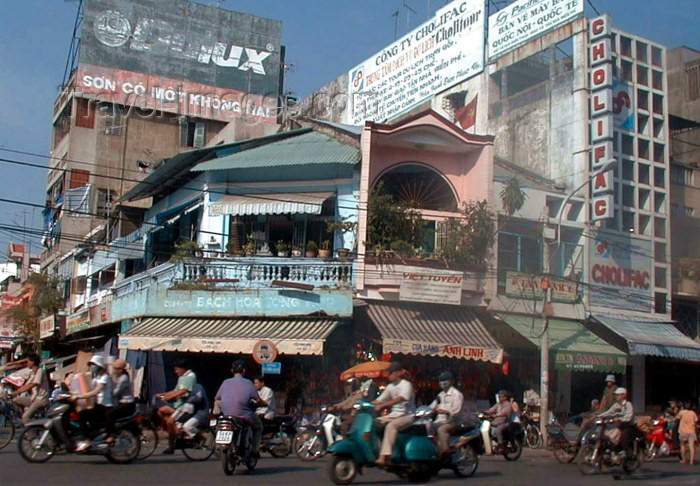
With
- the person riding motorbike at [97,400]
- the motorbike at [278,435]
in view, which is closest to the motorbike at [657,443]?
the motorbike at [278,435]

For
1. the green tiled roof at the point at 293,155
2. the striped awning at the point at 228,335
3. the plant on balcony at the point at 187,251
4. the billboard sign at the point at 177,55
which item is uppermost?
the billboard sign at the point at 177,55

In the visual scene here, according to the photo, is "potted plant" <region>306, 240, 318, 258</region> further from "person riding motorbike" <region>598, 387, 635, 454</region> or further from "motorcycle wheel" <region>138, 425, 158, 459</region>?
"person riding motorbike" <region>598, 387, 635, 454</region>

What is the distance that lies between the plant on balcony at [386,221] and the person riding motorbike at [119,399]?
31.2 feet

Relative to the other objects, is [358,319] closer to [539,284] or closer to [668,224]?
[539,284]

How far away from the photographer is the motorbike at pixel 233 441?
1056 centimetres

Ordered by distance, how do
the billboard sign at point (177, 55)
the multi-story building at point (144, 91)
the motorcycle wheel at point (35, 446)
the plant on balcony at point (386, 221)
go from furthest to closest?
1. the billboard sign at point (177, 55)
2. the multi-story building at point (144, 91)
3. the plant on balcony at point (386, 221)
4. the motorcycle wheel at point (35, 446)

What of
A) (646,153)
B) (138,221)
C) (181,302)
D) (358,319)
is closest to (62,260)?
(138,221)

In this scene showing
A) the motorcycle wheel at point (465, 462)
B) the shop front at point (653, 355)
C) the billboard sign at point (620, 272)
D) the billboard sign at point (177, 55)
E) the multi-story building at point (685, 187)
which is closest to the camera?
the motorcycle wheel at point (465, 462)

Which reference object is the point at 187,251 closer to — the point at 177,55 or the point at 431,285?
the point at 431,285

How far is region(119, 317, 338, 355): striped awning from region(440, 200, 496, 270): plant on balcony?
3.60 metres

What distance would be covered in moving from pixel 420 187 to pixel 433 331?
4272 mm

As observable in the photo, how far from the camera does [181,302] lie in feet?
69.9

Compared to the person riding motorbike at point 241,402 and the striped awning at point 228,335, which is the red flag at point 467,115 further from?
the person riding motorbike at point 241,402

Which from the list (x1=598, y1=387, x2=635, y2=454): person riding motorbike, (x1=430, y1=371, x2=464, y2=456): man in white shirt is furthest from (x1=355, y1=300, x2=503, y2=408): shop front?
(x1=430, y1=371, x2=464, y2=456): man in white shirt
